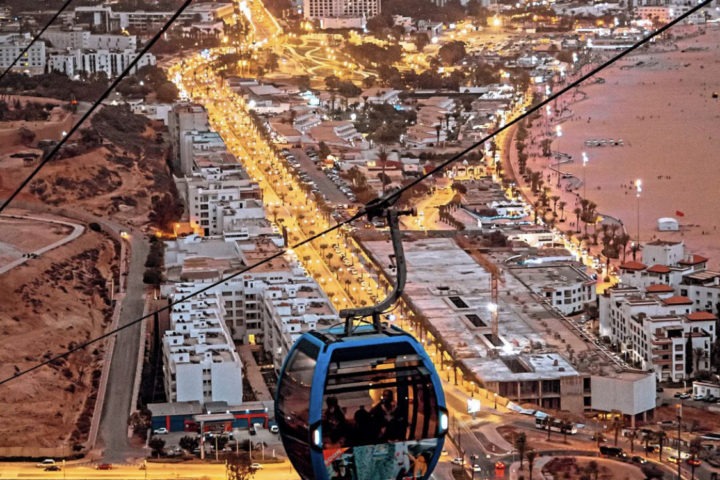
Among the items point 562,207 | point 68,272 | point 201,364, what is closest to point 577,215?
point 562,207

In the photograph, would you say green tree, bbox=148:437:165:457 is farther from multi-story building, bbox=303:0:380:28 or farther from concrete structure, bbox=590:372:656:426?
multi-story building, bbox=303:0:380:28

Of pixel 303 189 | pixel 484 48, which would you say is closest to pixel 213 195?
pixel 303 189

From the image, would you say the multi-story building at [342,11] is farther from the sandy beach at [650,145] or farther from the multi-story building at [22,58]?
the multi-story building at [22,58]

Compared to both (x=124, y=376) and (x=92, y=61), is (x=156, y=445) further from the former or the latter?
(x=92, y=61)

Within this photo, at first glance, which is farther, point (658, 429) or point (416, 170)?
point (416, 170)

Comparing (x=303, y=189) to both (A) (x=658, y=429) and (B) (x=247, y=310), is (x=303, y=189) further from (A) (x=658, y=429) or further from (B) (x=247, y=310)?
(A) (x=658, y=429)
